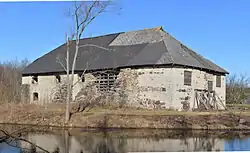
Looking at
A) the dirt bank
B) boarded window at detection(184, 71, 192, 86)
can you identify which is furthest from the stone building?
the dirt bank

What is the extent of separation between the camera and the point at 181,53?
21.4 meters

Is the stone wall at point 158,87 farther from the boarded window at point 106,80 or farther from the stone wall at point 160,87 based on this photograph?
the boarded window at point 106,80

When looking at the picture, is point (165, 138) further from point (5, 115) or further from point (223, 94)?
point (223, 94)

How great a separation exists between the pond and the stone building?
19.5 feet

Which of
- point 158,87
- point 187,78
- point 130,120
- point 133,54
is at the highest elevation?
point 133,54

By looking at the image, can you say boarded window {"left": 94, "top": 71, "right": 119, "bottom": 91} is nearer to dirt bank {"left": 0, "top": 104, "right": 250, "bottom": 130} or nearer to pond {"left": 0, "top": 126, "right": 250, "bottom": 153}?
dirt bank {"left": 0, "top": 104, "right": 250, "bottom": 130}

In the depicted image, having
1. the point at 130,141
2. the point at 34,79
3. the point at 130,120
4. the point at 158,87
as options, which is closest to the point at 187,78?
the point at 158,87

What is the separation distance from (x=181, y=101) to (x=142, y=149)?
10.0 meters

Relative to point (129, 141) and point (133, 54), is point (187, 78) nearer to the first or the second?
point (133, 54)

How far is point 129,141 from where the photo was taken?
11.7 m

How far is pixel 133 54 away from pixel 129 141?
1128 cm

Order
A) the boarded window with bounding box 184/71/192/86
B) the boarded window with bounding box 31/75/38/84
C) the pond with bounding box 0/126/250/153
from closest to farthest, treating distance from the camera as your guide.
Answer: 1. the pond with bounding box 0/126/250/153
2. the boarded window with bounding box 184/71/192/86
3. the boarded window with bounding box 31/75/38/84

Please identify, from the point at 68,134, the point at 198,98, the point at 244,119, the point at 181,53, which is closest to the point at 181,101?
the point at 198,98

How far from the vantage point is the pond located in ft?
33.6
